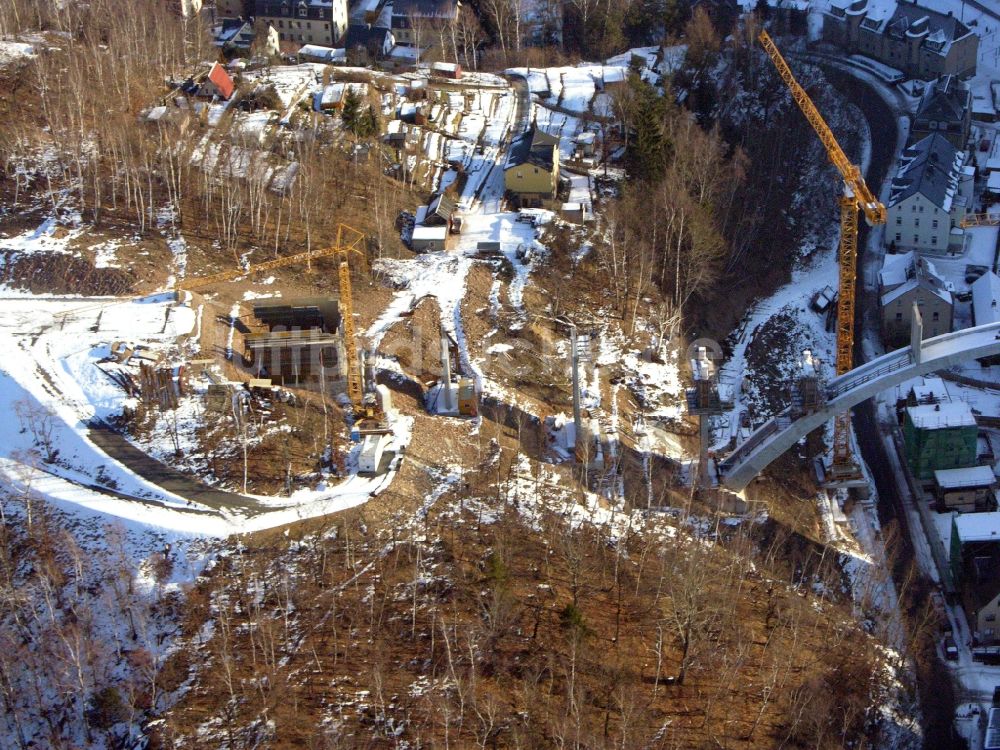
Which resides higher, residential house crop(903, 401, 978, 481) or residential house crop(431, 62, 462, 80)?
residential house crop(431, 62, 462, 80)

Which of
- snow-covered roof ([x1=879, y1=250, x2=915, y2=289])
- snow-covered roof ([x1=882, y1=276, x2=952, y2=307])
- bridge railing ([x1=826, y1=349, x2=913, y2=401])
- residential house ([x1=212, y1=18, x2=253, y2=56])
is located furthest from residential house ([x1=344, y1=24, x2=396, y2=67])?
bridge railing ([x1=826, y1=349, x2=913, y2=401])

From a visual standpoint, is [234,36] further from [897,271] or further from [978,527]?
[978,527]

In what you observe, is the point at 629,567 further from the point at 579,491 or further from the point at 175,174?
the point at 175,174

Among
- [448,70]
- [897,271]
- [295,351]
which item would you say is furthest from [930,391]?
[448,70]

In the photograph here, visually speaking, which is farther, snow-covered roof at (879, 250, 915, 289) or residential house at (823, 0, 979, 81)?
residential house at (823, 0, 979, 81)

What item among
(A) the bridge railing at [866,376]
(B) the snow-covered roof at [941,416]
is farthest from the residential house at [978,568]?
(A) the bridge railing at [866,376]

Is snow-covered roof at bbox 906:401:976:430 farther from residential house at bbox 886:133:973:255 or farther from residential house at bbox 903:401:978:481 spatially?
residential house at bbox 886:133:973:255
